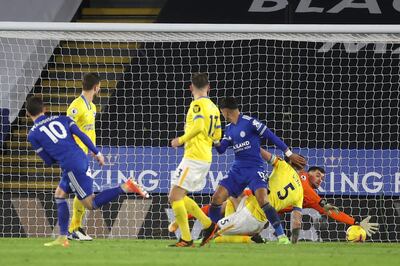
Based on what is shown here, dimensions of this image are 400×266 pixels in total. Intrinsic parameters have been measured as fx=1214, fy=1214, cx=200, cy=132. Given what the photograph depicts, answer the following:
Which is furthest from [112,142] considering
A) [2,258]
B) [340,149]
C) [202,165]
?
[2,258]

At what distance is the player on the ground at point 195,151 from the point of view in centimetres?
1233

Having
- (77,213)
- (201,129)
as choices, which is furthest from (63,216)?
(201,129)

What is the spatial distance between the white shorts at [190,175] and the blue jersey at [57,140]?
891 millimetres

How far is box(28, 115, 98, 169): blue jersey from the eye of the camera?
1238cm

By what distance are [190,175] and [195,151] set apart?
0.87 ft

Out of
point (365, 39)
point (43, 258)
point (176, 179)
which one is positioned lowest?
point (43, 258)

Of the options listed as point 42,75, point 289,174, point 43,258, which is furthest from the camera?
point 42,75

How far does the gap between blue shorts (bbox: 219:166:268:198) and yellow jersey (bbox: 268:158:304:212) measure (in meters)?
0.36

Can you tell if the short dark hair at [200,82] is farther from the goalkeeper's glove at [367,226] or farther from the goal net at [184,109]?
the goalkeeper's glove at [367,226]

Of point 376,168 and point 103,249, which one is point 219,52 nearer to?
point 376,168

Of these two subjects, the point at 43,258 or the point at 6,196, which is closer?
the point at 43,258

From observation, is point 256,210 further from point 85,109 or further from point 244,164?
point 85,109

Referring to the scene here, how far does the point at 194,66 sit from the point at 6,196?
3.59m

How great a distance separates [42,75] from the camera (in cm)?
1888
